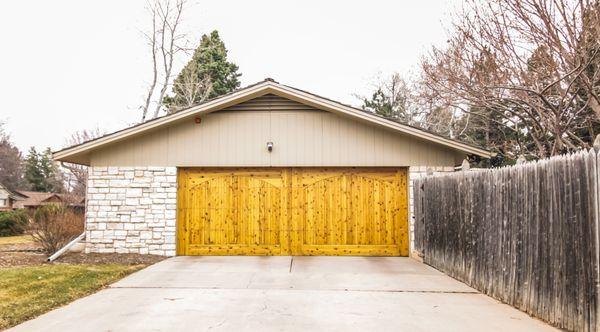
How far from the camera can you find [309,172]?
35.5 feet

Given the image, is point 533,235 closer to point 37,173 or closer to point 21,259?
point 21,259

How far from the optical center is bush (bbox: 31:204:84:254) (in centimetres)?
1066

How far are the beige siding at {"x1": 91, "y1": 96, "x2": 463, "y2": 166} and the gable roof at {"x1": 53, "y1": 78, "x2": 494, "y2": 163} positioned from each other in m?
0.38

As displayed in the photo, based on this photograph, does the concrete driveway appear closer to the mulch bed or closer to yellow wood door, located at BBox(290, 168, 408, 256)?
the mulch bed

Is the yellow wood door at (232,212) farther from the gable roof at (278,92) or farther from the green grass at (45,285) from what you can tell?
the green grass at (45,285)

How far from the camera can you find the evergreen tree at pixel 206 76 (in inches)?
1042

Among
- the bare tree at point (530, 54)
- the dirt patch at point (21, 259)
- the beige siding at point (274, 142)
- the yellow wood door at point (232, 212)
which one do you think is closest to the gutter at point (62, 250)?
the dirt patch at point (21, 259)

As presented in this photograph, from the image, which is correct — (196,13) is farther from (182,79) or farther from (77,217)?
(77,217)

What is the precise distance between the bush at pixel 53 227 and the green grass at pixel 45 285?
59.9 inches

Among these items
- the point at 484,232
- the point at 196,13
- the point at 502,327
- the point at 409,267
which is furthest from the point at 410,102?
the point at 502,327

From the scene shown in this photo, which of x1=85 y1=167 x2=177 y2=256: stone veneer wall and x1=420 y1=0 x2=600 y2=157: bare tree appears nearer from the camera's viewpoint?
x1=420 y1=0 x2=600 y2=157: bare tree

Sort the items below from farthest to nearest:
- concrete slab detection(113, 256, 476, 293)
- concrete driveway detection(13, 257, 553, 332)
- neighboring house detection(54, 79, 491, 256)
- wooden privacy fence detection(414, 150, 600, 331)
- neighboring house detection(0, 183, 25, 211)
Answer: neighboring house detection(0, 183, 25, 211) < neighboring house detection(54, 79, 491, 256) < concrete slab detection(113, 256, 476, 293) < concrete driveway detection(13, 257, 553, 332) < wooden privacy fence detection(414, 150, 600, 331)

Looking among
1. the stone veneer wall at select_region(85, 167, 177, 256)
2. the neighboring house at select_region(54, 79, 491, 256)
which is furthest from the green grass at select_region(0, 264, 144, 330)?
the neighboring house at select_region(54, 79, 491, 256)

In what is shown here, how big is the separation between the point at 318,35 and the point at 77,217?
16.5 m
